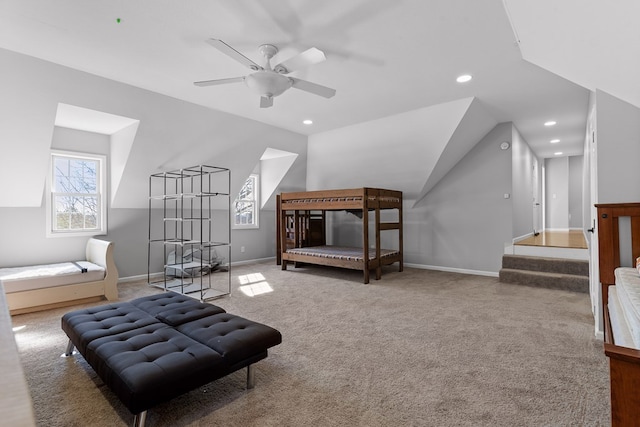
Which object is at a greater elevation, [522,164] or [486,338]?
[522,164]

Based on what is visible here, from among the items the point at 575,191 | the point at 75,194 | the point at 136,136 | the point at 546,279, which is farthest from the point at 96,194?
the point at 575,191

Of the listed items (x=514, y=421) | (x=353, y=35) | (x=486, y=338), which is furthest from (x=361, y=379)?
(x=353, y=35)

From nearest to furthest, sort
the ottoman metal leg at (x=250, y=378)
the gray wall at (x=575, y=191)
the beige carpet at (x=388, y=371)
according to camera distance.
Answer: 1. the beige carpet at (x=388, y=371)
2. the ottoman metal leg at (x=250, y=378)
3. the gray wall at (x=575, y=191)

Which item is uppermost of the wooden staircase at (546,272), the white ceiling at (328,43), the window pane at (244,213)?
the white ceiling at (328,43)

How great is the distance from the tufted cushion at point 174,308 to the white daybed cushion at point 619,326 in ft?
8.03

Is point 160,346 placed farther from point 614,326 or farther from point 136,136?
point 136,136

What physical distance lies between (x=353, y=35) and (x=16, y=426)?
10.0ft

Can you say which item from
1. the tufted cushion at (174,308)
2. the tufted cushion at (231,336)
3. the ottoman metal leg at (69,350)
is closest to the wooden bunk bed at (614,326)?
the tufted cushion at (231,336)

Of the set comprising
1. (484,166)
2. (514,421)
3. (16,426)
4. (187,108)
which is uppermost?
(187,108)

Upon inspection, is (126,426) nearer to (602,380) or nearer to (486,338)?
(486,338)

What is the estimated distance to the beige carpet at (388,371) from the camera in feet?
5.71

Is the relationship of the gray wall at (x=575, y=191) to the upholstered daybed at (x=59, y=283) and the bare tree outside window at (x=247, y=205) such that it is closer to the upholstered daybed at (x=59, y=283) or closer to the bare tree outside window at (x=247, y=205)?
the bare tree outside window at (x=247, y=205)

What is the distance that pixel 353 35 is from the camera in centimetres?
279

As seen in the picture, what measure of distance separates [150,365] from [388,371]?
1.49m
